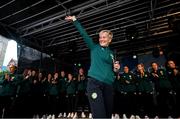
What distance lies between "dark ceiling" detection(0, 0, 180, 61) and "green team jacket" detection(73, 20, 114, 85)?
509cm

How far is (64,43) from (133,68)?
14.1 feet

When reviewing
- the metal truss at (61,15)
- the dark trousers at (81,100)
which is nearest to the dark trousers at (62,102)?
the dark trousers at (81,100)

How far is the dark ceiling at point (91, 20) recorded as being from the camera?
7.80 meters

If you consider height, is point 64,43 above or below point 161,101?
above

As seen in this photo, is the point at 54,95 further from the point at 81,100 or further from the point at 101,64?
the point at 101,64

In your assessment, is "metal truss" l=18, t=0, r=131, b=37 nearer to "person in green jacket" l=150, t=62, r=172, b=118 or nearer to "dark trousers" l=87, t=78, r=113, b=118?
"person in green jacket" l=150, t=62, r=172, b=118

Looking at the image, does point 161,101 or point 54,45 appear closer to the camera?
point 161,101

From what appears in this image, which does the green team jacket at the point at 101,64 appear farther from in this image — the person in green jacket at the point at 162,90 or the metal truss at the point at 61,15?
the person in green jacket at the point at 162,90

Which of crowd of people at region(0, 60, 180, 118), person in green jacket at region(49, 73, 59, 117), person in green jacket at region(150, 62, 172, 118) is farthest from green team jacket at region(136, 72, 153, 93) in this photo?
person in green jacket at region(49, 73, 59, 117)

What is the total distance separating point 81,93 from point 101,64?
7.31m

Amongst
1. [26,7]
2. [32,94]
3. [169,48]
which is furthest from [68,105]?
[169,48]

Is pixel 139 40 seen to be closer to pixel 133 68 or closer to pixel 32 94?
pixel 133 68

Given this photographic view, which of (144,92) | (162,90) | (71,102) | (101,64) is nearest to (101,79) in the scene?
(101,64)

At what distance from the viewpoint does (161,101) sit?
769 centimetres
